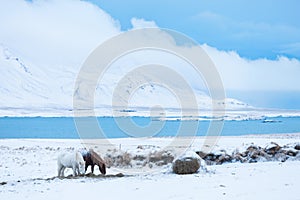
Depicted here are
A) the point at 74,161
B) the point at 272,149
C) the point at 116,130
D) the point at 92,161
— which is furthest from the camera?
the point at 116,130

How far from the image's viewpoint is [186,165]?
1270 cm

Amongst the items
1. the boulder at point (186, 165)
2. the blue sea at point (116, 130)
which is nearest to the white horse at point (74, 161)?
the boulder at point (186, 165)

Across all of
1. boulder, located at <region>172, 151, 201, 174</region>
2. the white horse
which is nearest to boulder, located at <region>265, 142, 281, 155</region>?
boulder, located at <region>172, 151, 201, 174</region>

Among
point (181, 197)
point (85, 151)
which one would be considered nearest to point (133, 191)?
point (181, 197)

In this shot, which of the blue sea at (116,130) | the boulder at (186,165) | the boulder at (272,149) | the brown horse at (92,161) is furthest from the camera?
the blue sea at (116,130)

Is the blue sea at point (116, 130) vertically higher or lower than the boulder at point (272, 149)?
higher

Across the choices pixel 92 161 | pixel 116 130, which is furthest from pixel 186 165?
pixel 116 130

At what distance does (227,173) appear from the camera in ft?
41.4

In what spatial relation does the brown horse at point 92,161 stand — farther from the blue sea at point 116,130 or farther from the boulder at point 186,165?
the blue sea at point 116,130

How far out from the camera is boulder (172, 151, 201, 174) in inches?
500

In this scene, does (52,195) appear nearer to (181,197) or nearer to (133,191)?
(133,191)

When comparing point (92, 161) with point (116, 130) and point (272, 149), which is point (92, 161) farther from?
point (116, 130)

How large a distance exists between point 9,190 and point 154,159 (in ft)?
31.7

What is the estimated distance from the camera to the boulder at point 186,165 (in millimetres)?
12688
